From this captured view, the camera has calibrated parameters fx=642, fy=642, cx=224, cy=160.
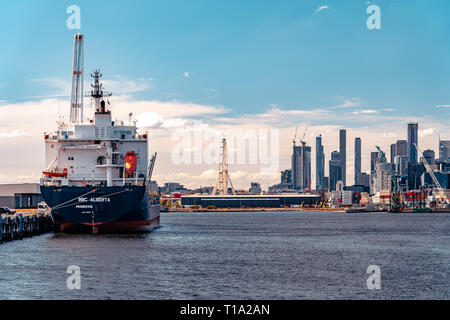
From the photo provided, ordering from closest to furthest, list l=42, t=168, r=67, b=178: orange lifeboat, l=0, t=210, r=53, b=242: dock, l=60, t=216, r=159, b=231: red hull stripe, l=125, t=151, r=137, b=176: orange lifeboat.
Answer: l=0, t=210, r=53, b=242: dock → l=60, t=216, r=159, b=231: red hull stripe → l=42, t=168, r=67, b=178: orange lifeboat → l=125, t=151, r=137, b=176: orange lifeboat

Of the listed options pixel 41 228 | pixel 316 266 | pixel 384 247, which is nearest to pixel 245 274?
pixel 316 266

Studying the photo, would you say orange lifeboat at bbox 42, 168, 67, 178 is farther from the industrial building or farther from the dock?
the industrial building

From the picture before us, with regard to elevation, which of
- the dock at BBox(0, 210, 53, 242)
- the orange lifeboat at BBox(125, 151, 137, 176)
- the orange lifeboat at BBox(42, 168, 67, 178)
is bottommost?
the dock at BBox(0, 210, 53, 242)

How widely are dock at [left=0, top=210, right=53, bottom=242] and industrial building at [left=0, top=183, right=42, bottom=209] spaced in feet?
221

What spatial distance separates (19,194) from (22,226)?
79.9m

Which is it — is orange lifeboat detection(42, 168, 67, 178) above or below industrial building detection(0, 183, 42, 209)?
above

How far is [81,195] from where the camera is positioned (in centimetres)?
7200

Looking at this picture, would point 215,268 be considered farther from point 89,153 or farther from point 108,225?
point 89,153

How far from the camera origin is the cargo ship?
72.7 metres

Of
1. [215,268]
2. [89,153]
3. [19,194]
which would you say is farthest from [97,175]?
[19,194]
